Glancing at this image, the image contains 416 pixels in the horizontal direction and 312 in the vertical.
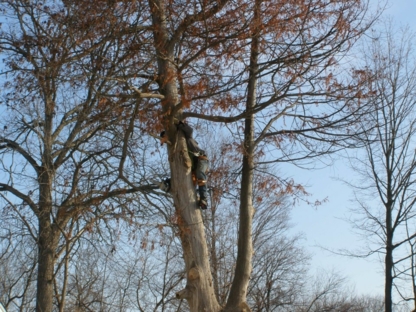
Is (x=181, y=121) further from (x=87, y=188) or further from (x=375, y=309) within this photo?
(x=375, y=309)

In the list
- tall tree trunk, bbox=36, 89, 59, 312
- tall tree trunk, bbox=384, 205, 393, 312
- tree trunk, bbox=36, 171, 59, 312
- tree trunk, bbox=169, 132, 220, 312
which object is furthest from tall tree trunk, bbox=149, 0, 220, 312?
tall tree trunk, bbox=384, 205, 393, 312

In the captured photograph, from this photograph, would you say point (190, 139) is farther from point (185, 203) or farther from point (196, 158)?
point (185, 203)

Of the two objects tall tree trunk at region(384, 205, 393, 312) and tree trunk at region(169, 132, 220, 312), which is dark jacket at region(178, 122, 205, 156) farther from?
tall tree trunk at region(384, 205, 393, 312)

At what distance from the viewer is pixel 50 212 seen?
12008 millimetres

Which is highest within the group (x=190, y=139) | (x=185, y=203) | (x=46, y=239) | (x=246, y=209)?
(x=46, y=239)

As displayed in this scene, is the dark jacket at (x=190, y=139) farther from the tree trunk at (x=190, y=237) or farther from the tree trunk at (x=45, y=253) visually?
the tree trunk at (x=45, y=253)

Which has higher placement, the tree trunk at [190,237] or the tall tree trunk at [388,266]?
the tall tree trunk at [388,266]

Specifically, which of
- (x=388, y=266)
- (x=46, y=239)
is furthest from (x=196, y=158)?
(x=388, y=266)

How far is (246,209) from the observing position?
8156 millimetres

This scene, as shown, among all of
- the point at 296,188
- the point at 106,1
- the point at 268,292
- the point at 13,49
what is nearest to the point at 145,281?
the point at 268,292

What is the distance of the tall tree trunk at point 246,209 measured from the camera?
24.5 feet

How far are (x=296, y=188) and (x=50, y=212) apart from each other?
596 cm

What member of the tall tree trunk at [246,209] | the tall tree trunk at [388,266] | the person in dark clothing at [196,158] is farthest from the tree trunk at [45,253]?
the tall tree trunk at [388,266]

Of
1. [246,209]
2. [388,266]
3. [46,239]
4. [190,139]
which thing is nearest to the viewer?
[190,139]
